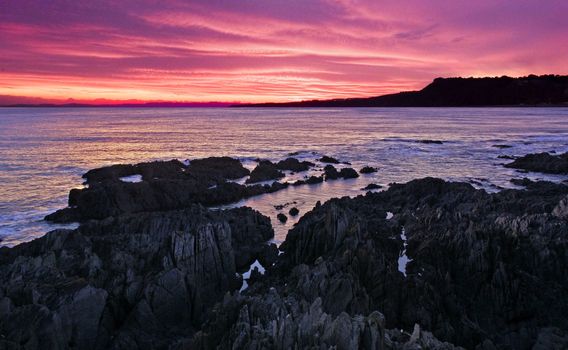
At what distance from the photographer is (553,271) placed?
2125cm

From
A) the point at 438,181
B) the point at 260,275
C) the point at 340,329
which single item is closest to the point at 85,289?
the point at 260,275

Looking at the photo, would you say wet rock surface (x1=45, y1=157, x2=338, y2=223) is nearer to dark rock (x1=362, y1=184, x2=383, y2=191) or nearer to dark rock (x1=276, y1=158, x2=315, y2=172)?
dark rock (x1=276, y1=158, x2=315, y2=172)

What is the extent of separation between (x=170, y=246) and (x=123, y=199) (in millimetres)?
19479

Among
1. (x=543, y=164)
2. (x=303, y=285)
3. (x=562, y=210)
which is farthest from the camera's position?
(x=543, y=164)

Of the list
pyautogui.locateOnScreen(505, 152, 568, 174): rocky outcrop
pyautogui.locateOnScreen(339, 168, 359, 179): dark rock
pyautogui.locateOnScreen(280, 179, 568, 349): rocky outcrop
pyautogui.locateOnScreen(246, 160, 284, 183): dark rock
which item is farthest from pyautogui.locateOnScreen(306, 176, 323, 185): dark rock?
pyautogui.locateOnScreen(505, 152, 568, 174): rocky outcrop

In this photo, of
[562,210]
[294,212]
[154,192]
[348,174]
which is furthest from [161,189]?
[562,210]

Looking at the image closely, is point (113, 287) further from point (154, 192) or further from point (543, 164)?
point (543, 164)

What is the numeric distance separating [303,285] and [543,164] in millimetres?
53336

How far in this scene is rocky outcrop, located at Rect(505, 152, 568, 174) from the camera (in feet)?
189

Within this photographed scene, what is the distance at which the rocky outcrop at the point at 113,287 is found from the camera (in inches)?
625

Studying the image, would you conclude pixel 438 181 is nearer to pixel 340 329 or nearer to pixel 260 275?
pixel 260 275

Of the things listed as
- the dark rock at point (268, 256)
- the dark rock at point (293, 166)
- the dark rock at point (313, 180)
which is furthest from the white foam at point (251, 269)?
the dark rock at point (293, 166)

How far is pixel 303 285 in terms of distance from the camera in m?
18.2

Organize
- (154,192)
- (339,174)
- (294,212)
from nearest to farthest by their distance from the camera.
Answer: (294,212), (154,192), (339,174)
